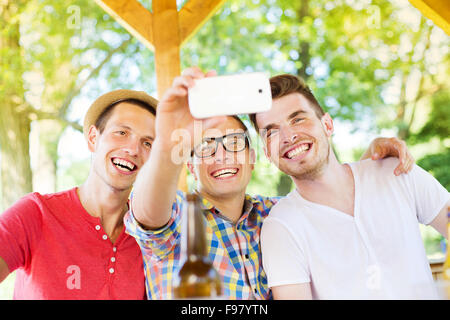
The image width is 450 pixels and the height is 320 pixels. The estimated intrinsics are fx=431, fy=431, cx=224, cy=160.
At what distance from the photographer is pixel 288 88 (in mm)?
1375

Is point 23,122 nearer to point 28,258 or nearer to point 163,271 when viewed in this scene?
point 28,258

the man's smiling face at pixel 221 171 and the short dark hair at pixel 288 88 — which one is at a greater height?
the short dark hair at pixel 288 88

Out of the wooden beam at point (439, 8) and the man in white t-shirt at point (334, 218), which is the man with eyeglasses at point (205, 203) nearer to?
the man in white t-shirt at point (334, 218)

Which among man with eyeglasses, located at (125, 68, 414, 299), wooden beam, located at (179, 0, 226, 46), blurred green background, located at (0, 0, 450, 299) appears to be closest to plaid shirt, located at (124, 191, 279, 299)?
man with eyeglasses, located at (125, 68, 414, 299)

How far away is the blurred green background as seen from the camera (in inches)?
190

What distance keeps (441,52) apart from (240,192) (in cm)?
631

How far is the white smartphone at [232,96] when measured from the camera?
754 millimetres

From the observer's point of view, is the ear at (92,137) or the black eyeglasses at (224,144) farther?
the ear at (92,137)

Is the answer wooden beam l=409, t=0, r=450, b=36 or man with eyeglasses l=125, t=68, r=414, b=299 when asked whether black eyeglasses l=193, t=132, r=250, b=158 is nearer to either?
man with eyeglasses l=125, t=68, r=414, b=299

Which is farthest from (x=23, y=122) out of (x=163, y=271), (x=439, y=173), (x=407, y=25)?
(x=439, y=173)

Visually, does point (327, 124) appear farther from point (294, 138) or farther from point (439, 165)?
point (439, 165)

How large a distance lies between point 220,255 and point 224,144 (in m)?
0.32

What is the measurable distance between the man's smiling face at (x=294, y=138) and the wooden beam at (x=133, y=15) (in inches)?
47.4

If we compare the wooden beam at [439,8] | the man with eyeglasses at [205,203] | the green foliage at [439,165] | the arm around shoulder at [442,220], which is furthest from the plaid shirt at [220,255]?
the green foliage at [439,165]
